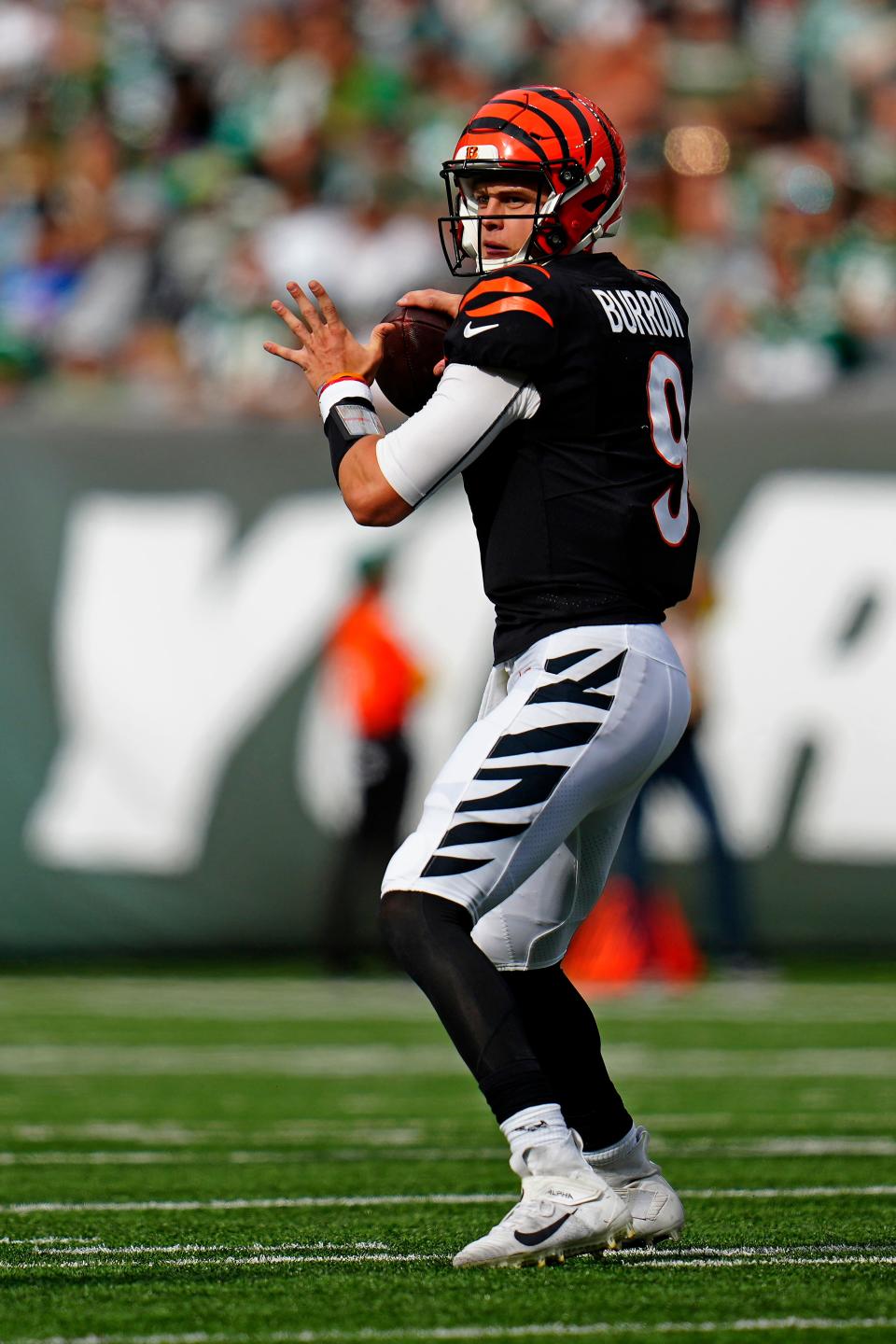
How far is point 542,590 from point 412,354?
51cm

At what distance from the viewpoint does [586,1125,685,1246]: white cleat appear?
12.0 feet

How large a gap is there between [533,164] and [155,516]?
21.4 ft

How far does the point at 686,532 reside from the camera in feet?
12.2

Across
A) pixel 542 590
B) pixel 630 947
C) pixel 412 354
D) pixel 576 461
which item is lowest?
pixel 630 947

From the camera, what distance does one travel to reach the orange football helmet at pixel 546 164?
3713 millimetres

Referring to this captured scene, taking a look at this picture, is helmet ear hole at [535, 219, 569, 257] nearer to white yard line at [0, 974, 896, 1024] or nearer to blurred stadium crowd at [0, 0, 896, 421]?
white yard line at [0, 974, 896, 1024]

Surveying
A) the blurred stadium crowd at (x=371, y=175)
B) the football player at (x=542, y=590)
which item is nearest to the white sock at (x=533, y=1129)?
the football player at (x=542, y=590)

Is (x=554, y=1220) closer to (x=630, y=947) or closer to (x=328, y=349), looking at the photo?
(x=328, y=349)

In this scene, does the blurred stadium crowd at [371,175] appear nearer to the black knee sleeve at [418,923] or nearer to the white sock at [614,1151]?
the white sock at [614,1151]

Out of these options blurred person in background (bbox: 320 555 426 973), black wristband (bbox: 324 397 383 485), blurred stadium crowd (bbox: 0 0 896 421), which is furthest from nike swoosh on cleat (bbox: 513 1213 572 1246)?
blurred stadium crowd (bbox: 0 0 896 421)

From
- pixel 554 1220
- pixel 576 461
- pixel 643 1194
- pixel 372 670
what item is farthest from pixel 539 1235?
pixel 372 670

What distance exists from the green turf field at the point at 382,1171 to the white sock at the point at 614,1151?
0.18 metres

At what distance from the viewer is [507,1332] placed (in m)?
2.85

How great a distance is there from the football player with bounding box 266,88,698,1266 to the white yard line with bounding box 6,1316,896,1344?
41cm
